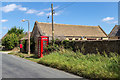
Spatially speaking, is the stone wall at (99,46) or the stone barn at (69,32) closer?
the stone wall at (99,46)

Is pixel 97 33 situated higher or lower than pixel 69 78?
higher

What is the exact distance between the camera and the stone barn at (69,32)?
1020 inches

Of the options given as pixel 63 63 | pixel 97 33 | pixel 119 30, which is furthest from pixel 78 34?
pixel 63 63

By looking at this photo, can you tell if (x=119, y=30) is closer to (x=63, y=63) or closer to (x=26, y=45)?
(x=63, y=63)

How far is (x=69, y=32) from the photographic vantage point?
29047 millimetres

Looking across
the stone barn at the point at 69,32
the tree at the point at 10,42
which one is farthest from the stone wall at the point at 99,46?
the tree at the point at 10,42

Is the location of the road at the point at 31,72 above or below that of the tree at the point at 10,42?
below

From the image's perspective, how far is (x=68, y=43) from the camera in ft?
53.7

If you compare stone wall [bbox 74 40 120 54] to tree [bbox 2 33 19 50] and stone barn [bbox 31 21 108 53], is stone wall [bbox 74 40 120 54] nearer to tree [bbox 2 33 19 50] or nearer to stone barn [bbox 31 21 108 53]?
stone barn [bbox 31 21 108 53]

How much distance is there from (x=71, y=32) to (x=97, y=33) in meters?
6.67

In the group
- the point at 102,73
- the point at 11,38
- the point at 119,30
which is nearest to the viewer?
the point at 102,73

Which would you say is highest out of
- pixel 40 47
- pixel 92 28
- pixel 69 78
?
pixel 92 28

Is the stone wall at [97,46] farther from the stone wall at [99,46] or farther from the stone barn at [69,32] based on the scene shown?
the stone barn at [69,32]

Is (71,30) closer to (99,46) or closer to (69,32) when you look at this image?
(69,32)
